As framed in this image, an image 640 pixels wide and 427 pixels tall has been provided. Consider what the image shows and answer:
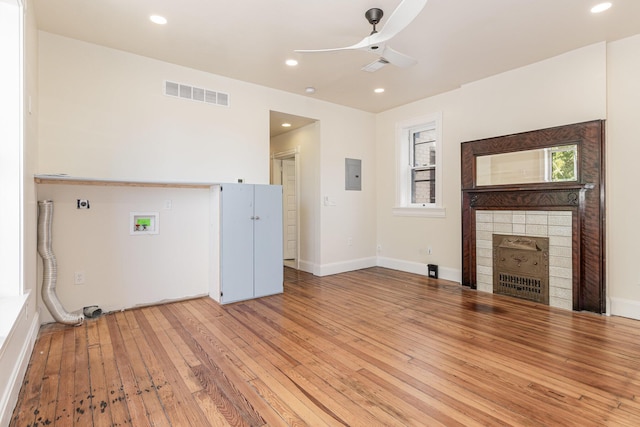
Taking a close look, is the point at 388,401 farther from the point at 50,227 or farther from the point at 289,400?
the point at 50,227

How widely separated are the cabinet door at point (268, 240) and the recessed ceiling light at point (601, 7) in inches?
142

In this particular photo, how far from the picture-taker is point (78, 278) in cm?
329

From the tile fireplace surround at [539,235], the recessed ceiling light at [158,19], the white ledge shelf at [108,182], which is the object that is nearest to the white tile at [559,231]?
the tile fireplace surround at [539,235]

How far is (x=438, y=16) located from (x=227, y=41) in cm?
208

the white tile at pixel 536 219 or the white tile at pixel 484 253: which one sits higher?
the white tile at pixel 536 219

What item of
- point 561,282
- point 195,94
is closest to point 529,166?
point 561,282

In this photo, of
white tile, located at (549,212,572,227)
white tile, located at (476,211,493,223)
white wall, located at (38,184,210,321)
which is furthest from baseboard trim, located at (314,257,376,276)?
white tile, located at (549,212,572,227)

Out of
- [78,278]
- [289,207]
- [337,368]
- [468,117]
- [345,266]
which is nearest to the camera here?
[337,368]

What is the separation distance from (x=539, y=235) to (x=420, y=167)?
2.14m

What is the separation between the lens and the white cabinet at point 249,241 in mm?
3818

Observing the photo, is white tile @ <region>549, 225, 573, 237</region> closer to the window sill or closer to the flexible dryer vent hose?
the window sill

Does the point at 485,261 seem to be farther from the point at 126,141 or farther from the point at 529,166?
the point at 126,141

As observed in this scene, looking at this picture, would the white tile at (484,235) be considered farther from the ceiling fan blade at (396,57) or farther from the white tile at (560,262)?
the ceiling fan blade at (396,57)

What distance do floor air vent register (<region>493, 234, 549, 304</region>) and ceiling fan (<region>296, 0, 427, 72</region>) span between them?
2.59 meters
